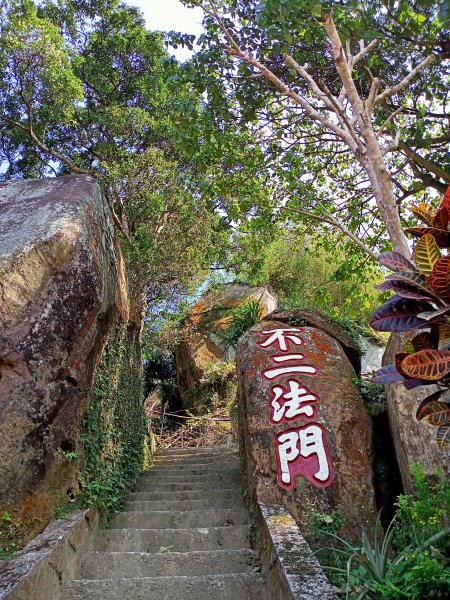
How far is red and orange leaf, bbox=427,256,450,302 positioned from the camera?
2100 millimetres

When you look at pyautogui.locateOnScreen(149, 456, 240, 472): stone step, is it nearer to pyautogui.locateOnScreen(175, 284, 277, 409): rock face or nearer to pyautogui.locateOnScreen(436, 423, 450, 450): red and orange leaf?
pyautogui.locateOnScreen(175, 284, 277, 409): rock face

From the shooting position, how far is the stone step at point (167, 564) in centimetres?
405

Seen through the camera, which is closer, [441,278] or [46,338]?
[441,278]

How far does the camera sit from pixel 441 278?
2117 mm

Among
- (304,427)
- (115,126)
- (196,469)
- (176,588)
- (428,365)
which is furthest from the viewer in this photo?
(115,126)

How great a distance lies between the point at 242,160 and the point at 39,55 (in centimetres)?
514

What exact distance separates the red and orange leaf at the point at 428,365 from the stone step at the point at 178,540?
10.5 ft

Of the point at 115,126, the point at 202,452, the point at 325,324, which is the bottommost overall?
the point at 202,452

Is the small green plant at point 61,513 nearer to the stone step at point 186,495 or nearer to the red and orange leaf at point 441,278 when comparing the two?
the stone step at point 186,495

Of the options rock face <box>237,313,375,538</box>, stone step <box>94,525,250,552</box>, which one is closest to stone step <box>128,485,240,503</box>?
rock face <box>237,313,375,538</box>

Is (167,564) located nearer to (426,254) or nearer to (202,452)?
(426,254)

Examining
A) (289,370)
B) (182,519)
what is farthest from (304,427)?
(182,519)

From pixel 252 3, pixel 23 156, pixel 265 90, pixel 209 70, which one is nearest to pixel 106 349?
pixel 209 70

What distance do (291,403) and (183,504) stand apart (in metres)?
1.68
